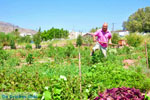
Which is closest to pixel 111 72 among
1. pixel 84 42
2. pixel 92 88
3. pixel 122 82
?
pixel 122 82

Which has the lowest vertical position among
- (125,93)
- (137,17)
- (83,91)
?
(83,91)

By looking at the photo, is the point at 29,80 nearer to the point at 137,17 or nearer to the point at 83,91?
the point at 83,91

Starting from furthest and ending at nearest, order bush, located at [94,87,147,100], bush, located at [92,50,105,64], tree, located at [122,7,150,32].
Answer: tree, located at [122,7,150,32] < bush, located at [92,50,105,64] < bush, located at [94,87,147,100]

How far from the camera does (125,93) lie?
2.51m

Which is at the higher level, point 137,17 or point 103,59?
point 137,17

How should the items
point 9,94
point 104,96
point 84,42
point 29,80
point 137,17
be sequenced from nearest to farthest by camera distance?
point 104,96
point 9,94
point 29,80
point 84,42
point 137,17

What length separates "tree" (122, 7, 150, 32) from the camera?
142 ft

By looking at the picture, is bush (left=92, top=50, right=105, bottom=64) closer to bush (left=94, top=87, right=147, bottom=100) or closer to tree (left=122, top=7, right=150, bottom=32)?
bush (left=94, top=87, right=147, bottom=100)

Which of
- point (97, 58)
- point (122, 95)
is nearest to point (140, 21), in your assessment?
point (97, 58)

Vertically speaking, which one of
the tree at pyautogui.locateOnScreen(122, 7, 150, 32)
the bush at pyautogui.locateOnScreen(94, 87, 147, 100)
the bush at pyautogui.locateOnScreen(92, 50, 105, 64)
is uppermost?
the tree at pyautogui.locateOnScreen(122, 7, 150, 32)

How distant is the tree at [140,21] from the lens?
43.3m

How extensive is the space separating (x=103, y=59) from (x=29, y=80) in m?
3.54

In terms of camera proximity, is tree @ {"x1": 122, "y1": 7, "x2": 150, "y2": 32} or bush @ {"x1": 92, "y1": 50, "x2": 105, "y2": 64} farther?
tree @ {"x1": 122, "y1": 7, "x2": 150, "y2": 32}

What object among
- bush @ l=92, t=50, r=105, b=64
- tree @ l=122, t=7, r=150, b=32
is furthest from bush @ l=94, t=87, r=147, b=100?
tree @ l=122, t=7, r=150, b=32
